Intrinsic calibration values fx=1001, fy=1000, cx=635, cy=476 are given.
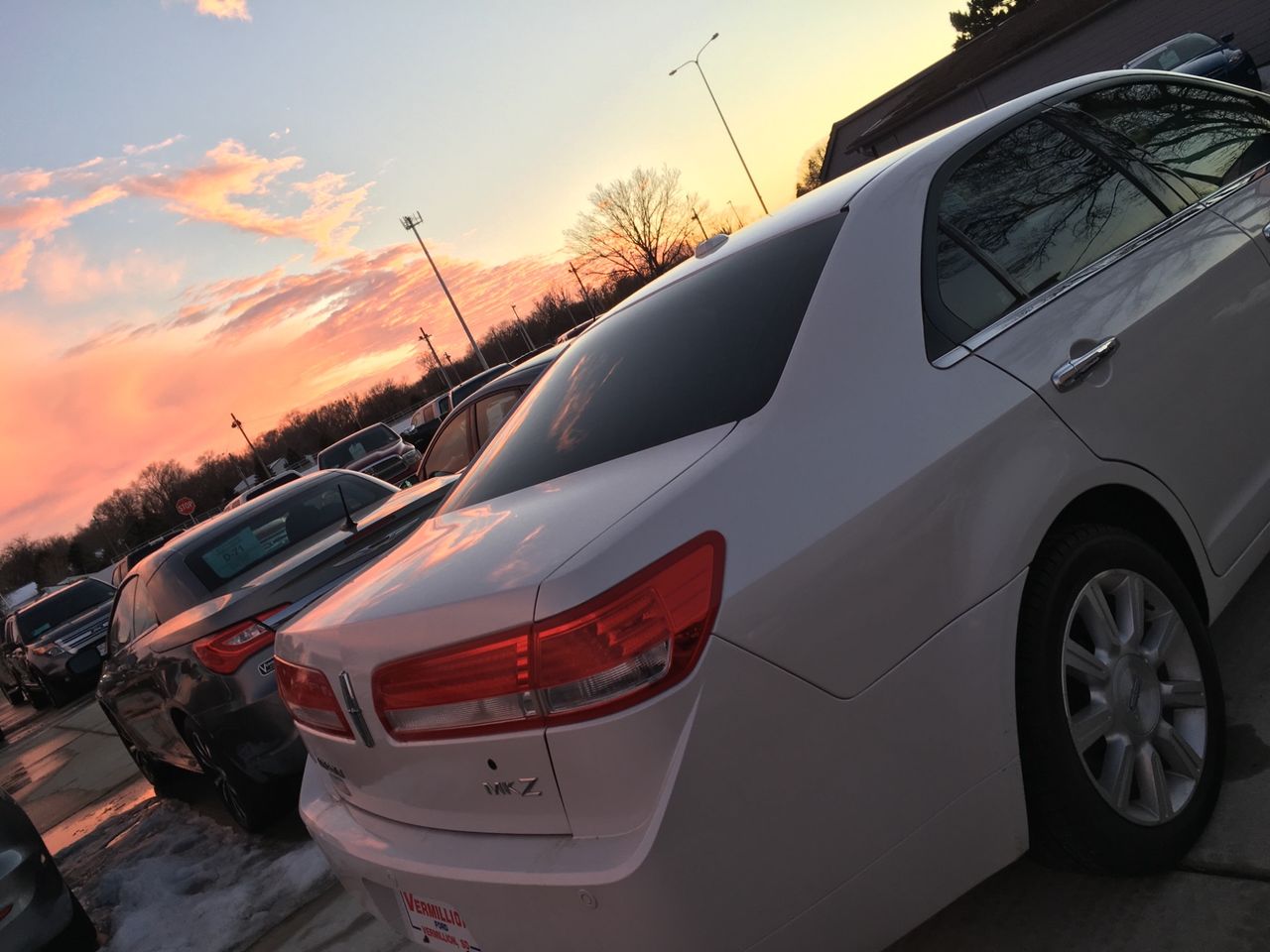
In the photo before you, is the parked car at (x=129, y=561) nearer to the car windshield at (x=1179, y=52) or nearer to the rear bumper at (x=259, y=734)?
the rear bumper at (x=259, y=734)

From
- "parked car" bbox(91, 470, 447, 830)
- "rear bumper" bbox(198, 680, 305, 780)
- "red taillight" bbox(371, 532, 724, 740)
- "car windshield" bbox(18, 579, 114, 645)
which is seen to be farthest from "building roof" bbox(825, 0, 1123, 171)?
"red taillight" bbox(371, 532, 724, 740)

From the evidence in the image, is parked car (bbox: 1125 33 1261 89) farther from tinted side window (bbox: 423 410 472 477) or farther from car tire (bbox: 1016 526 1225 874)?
car tire (bbox: 1016 526 1225 874)

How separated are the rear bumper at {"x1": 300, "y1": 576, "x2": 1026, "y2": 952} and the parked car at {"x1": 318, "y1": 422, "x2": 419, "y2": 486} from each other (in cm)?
1629

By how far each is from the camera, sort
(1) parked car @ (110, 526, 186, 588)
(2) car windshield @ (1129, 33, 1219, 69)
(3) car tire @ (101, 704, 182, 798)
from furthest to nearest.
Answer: (2) car windshield @ (1129, 33, 1219, 69) → (1) parked car @ (110, 526, 186, 588) → (3) car tire @ (101, 704, 182, 798)

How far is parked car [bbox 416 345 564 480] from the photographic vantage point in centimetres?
673

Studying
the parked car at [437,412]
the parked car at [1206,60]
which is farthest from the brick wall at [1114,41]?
the parked car at [437,412]

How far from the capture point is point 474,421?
720cm

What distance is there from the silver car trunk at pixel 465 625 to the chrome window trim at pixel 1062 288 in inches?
22.7

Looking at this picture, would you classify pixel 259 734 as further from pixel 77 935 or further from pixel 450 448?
pixel 450 448

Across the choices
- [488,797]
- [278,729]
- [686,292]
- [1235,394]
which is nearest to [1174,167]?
[1235,394]

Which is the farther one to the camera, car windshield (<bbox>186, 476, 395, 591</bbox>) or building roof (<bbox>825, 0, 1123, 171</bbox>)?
building roof (<bbox>825, 0, 1123, 171</bbox>)

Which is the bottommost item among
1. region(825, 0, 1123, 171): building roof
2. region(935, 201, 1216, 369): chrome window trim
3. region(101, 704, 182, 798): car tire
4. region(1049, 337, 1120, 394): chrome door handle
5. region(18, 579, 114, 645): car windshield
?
region(101, 704, 182, 798): car tire

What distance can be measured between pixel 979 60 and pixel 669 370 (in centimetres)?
4272

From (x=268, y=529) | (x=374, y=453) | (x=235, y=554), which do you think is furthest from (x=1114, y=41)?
(x=235, y=554)
